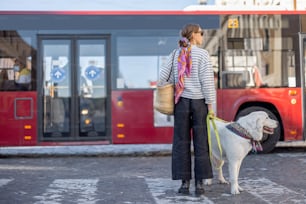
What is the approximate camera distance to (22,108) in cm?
1126

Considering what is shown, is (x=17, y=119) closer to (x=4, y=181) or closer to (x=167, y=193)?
(x=4, y=181)

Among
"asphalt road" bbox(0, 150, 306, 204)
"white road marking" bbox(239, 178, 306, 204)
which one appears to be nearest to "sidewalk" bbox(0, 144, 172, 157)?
"asphalt road" bbox(0, 150, 306, 204)

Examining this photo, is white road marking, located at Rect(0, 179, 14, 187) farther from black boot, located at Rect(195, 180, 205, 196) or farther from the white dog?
the white dog

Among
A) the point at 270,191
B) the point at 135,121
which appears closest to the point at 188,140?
the point at 270,191

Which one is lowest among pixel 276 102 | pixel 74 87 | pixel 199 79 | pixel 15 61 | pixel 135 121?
pixel 135 121

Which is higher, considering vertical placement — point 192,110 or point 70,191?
point 192,110

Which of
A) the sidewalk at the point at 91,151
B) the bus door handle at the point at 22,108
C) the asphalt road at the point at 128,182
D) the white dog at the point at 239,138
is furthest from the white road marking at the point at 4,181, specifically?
the sidewalk at the point at 91,151

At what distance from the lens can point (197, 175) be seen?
6.22m

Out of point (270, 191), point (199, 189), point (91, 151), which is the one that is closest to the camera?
point (199, 189)

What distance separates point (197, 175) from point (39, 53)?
639cm

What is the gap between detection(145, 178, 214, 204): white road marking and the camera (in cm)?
588

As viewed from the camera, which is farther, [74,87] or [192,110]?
[74,87]

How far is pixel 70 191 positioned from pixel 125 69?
207 inches

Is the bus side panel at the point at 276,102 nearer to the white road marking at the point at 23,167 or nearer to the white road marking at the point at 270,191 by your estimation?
the white road marking at the point at 270,191
